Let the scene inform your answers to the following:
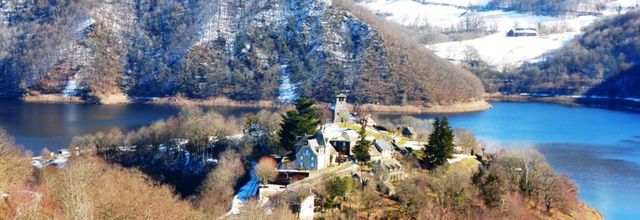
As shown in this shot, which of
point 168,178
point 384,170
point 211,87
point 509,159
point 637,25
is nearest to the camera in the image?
point 384,170

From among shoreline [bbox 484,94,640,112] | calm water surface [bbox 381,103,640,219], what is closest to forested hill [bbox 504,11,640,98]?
shoreline [bbox 484,94,640,112]

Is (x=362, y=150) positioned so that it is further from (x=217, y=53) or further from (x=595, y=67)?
(x=595, y=67)

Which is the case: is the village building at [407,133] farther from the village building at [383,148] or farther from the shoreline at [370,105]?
the shoreline at [370,105]

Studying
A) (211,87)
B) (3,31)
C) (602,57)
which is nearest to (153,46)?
(211,87)

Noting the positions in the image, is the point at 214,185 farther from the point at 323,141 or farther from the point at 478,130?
the point at 478,130

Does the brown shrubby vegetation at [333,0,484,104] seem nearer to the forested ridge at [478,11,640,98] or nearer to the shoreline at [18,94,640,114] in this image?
the shoreline at [18,94,640,114]

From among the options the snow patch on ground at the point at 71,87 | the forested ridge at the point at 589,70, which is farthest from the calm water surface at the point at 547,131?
the forested ridge at the point at 589,70
